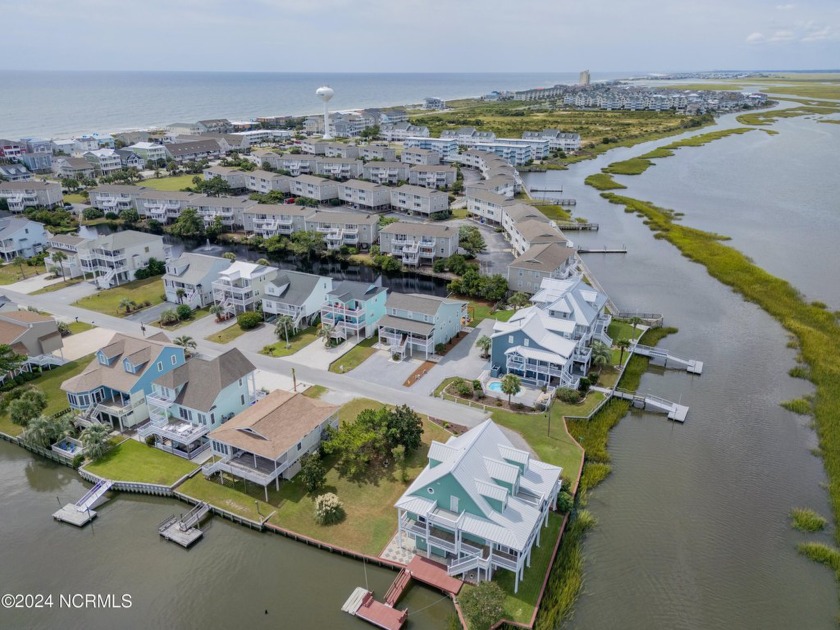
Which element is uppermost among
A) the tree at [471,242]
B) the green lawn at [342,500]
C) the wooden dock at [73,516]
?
the tree at [471,242]

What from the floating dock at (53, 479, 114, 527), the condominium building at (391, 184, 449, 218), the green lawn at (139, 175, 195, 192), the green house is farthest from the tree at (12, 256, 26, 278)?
the green house

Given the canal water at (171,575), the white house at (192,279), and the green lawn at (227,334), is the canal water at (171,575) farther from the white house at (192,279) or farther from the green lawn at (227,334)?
the white house at (192,279)

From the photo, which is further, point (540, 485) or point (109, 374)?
point (109, 374)

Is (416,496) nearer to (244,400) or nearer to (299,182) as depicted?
(244,400)

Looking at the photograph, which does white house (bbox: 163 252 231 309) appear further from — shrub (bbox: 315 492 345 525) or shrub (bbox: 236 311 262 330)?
shrub (bbox: 315 492 345 525)

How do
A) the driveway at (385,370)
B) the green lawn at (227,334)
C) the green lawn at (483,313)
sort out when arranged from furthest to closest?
the green lawn at (483,313) < the green lawn at (227,334) < the driveway at (385,370)

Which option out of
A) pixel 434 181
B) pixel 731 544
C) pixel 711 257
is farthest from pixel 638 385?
pixel 434 181

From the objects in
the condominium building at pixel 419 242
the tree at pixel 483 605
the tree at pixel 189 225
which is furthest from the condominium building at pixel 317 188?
the tree at pixel 483 605
